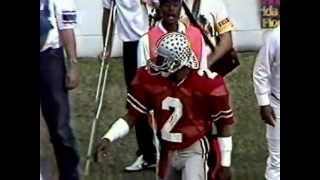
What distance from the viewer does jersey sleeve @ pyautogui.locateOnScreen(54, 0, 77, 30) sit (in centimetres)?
775

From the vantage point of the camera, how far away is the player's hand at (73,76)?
7906 millimetres

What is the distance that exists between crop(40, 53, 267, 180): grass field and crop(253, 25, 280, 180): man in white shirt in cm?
10

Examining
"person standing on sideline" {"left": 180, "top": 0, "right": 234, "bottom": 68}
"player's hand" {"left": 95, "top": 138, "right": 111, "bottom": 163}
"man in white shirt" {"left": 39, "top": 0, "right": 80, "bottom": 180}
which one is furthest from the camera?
"person standing on sideline" {"left": 180, "top": 0, "right": 234, "bottom": 68}

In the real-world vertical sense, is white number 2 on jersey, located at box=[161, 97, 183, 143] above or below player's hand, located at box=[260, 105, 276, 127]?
above

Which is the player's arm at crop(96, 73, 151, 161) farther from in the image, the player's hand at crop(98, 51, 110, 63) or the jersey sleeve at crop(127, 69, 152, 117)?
the player's hand at crop(98, 51, 110, 63)

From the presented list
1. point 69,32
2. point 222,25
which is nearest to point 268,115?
point 222,25

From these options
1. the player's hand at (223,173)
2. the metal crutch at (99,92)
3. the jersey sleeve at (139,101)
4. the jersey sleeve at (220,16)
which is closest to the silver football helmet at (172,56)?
the jersey sleeve at (139,101)

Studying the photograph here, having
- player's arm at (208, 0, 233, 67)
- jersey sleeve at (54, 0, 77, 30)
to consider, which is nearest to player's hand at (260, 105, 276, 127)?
player's arm at (208, 0, 233, 67)

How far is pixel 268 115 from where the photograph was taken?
8.13 metres

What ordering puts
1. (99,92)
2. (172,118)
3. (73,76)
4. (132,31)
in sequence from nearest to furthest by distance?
(172,118) < (73,76) < (132,31) < (99,92)

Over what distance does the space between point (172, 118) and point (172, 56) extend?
1.13ft

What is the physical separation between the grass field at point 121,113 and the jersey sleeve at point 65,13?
345 mm

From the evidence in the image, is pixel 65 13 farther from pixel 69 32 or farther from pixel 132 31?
pixel 132 31

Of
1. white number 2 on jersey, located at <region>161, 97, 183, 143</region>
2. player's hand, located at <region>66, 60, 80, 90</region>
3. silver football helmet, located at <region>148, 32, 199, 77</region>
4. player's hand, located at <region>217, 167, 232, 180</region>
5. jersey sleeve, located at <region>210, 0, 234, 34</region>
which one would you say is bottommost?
player's hand, located at <region>217, 167, 232, 180</region>
